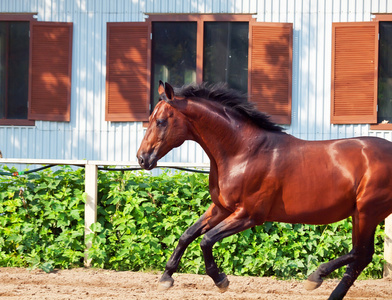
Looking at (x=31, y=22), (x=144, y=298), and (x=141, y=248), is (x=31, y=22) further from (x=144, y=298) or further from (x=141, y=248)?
(x=144, y=298)

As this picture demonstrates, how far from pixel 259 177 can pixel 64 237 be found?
2945 mm

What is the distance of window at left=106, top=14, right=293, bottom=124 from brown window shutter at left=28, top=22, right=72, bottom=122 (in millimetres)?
760

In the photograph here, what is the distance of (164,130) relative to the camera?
219 inches

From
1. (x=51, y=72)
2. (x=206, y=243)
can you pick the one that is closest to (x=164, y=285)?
(x=206, y=243)

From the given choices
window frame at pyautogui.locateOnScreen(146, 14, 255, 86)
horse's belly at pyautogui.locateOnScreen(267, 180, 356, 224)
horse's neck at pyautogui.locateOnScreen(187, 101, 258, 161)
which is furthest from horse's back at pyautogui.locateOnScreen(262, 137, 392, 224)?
window frame at pyautogui.locateOnScreen(146, 14, 255, 86)

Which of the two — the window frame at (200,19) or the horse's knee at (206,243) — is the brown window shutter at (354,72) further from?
the horse's knee at (206,243)

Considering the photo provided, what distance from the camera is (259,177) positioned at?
217 inches

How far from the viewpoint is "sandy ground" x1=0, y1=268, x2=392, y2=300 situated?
6.20m

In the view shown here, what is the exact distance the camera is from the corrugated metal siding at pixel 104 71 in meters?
11.3

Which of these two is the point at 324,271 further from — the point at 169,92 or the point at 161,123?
the point at 169,92

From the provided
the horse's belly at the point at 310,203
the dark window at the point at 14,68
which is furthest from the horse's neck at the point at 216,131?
the dark window at the point at 14,68

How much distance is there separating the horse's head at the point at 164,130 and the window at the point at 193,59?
581 cm

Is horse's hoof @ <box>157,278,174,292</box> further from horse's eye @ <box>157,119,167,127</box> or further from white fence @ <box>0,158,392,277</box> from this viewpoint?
white fence @ <box>0,158,392,277</box>

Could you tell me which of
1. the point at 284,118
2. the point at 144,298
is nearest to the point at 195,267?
the point at 144,298
